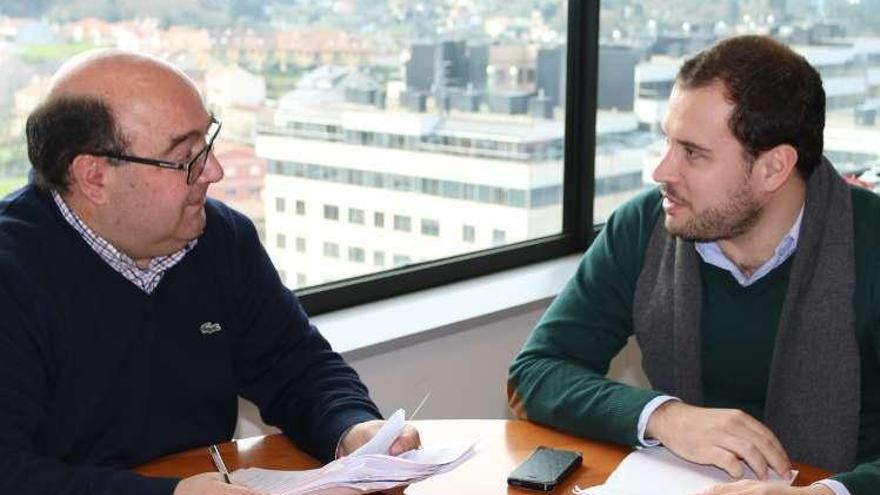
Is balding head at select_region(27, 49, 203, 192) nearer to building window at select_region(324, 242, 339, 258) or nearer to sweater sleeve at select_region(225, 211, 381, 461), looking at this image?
sweater sleeve at select_region(225, 211, 381, 461)

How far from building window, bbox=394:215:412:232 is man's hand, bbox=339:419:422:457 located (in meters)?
1.40

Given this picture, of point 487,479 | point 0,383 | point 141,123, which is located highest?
point 141,123

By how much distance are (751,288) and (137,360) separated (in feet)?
3.61

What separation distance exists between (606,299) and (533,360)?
0.19m

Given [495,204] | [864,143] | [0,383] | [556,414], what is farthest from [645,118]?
[0,383]

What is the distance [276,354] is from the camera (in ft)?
7.76

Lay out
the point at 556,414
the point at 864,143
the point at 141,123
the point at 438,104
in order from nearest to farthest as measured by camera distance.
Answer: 1. the point at 141,123
2. the point at 556,414
3. the point at 438,104
4. the point at 864,143

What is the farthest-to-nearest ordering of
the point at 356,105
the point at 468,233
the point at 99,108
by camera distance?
the point at 468,233 < the point at 356,105 < the point at 99,108

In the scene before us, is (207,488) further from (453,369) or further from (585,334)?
(453,369)

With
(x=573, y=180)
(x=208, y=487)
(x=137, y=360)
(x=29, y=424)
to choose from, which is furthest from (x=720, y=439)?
(x=573, y=180)

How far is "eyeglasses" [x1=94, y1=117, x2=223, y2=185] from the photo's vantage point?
81.4 inches

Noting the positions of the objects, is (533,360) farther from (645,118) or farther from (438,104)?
(645,118)

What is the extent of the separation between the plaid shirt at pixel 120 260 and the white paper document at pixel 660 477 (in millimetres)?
798

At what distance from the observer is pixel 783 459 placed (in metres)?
1.99
